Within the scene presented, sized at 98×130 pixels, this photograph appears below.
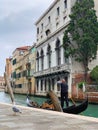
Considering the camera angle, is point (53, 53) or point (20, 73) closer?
point (53, 53)

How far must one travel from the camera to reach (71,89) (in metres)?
A: 32.9

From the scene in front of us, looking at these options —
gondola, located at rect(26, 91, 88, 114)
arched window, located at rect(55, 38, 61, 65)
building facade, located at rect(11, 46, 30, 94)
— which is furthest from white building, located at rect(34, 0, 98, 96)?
gondola, located at rect(26, 91, 88, 114)

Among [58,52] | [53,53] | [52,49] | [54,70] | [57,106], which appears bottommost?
[57,106]

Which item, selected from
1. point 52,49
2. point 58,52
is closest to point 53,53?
point 52,49

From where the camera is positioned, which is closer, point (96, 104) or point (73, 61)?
point (96, 104)

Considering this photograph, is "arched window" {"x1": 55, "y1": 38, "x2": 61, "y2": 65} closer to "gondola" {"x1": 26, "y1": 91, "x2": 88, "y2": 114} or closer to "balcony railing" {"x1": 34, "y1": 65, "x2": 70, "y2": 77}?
"balcony railing" {"x1": 34, "y1": 65, "x2": 70, "y2": 77}

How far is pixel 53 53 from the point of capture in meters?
39.3

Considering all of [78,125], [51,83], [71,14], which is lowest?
[78,125]

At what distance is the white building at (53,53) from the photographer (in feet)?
110

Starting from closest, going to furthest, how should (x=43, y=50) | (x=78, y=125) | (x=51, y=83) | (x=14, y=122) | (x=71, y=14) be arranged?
(x=78, y=125), (x=14, y=122), (x=71, y=14), (x=51, y=83), (x=43, y=50)

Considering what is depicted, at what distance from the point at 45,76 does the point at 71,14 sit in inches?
495

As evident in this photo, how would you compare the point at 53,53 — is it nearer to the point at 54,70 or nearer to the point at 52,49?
the point at 52,49

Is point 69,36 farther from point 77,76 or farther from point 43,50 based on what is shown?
point 43,50

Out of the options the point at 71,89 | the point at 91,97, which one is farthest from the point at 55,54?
the point at 91,97
